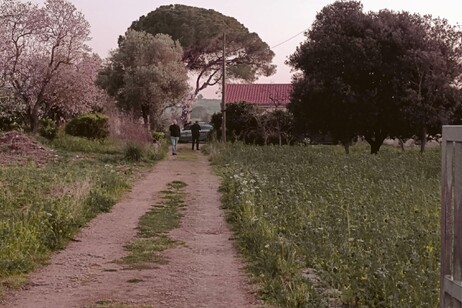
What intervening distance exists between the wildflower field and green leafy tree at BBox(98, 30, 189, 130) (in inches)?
1168

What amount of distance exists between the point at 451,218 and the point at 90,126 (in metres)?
30.7

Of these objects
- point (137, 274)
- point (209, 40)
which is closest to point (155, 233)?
point (137, 274)

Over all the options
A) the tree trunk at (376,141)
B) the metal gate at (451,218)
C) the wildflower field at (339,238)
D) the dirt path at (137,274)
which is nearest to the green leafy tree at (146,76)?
the tree trunk at (376,141)

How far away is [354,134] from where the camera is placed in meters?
32.6

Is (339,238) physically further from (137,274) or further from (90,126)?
(90,126)

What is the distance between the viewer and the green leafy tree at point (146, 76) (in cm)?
4497

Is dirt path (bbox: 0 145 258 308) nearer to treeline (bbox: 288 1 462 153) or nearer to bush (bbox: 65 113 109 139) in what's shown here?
treeline (bbox: 288 1 462 153)

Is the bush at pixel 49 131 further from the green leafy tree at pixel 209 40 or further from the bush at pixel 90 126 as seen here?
the green leafy tree at pixel 209 40

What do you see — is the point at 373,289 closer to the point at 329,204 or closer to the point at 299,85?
the point at 329,204

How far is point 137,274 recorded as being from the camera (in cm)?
762

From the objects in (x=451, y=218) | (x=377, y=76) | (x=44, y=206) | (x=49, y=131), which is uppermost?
(x=377, y=76)

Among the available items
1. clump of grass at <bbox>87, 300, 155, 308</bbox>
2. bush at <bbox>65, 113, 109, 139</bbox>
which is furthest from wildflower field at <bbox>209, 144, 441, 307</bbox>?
bush at <bbox>65, 113, 109, 139</bbox>

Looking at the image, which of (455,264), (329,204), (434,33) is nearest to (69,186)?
(329,204)

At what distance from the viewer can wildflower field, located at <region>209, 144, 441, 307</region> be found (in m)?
6.04
